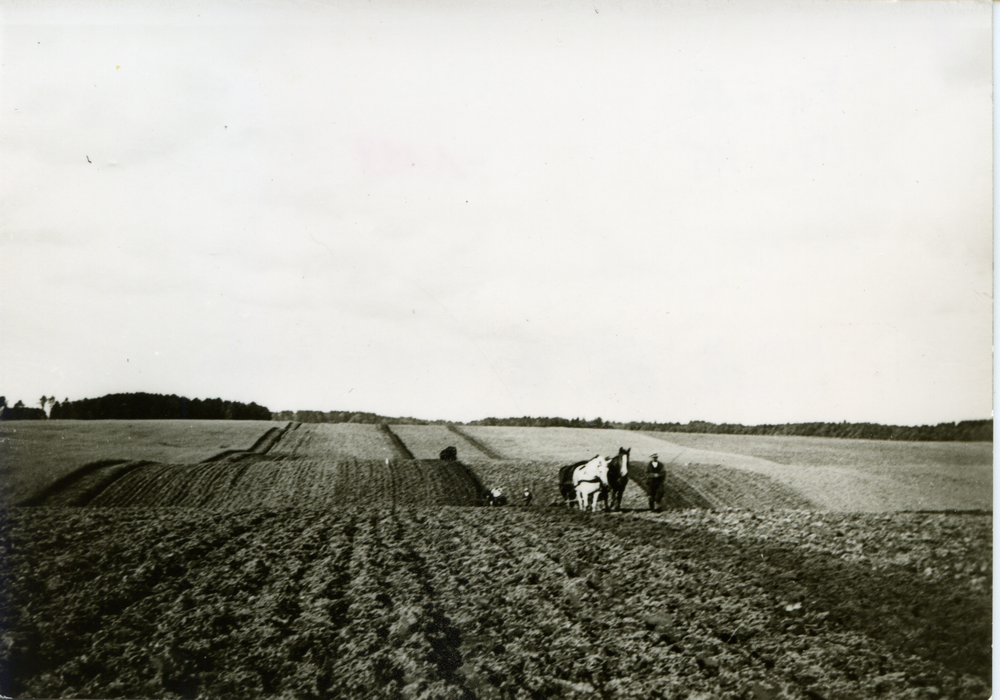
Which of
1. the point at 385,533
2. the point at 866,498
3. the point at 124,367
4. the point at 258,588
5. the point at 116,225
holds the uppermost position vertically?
the point at 116,225

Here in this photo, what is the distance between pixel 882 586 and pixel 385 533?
12.1ft

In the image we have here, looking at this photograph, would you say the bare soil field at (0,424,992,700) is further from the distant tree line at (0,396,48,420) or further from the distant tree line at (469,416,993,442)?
the distant tree line at (0,396,48,420)

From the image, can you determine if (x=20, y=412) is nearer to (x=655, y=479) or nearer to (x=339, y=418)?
(x=339, y=418)

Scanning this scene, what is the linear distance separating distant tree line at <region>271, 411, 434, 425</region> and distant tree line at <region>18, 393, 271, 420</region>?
0.14 meters

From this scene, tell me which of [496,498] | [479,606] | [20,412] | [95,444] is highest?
[20,412]

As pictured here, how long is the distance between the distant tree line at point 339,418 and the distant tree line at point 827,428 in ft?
2.69

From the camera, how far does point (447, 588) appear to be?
187 inches

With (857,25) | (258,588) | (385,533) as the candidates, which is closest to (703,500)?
(385,533)

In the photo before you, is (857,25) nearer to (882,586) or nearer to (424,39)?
(424,39)

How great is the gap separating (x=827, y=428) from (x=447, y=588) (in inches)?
122

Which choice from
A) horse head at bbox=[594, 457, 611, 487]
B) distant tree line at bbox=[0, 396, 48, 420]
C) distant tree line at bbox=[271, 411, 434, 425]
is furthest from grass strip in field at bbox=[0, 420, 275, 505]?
horse head at bbox=[594, 457, 611, 487]

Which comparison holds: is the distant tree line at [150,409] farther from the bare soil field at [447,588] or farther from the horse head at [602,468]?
the horse head at [602,468]

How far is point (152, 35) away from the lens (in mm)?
4891

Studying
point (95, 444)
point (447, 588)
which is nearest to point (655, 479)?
point (447, 588)
